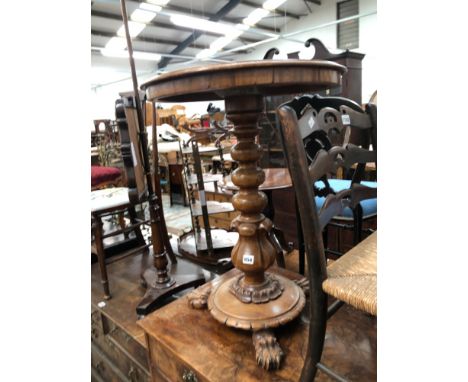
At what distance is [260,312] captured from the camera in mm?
1027

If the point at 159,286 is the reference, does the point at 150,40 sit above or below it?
above

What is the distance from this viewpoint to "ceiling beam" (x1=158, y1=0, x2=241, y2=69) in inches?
301

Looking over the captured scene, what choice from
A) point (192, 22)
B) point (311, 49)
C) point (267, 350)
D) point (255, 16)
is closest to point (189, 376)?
point (267, 350)

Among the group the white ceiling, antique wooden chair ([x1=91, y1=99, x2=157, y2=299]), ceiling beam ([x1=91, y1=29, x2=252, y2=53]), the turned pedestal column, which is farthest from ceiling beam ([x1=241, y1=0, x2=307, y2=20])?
the turned pedestal column

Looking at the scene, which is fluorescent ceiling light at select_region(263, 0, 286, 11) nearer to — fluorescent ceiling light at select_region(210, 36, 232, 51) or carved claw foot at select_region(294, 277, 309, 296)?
fluorescent ceiling light at select_region(210, 36, 232, 51)

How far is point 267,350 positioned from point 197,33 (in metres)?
9.81

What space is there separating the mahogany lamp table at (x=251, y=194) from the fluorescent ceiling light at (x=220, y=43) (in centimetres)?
959

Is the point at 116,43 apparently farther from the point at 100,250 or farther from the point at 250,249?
the point at 250,249
